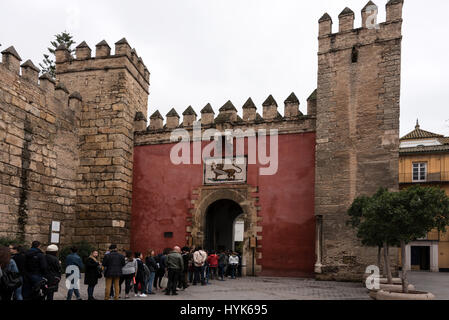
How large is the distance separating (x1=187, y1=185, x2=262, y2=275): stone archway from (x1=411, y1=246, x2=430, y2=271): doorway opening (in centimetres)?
1524

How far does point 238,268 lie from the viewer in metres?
13.3

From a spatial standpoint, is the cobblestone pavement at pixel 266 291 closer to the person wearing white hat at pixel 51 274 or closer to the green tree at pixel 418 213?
the green tree at pixel 418 213

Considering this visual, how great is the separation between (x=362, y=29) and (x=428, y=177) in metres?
14.5

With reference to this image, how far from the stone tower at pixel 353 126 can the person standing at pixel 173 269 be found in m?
4.57

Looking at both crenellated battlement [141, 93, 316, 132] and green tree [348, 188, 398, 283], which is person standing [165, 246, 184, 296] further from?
crenellated battlement [141, 93, 316, 132]

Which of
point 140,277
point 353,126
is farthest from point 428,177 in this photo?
point 140,277

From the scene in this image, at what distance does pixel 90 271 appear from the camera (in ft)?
24.6

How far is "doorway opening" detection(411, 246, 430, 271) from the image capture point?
24.4 metres

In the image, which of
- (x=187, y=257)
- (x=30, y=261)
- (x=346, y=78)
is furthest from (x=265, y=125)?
(x=30, y=261)

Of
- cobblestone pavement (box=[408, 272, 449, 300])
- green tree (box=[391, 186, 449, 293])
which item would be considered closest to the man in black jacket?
green tree (box=[391, 186, 449, 293])

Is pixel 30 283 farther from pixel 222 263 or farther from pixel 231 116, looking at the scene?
pixel 231 116

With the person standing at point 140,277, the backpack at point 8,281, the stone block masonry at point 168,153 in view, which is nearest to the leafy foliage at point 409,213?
the stone block masonry at point 168,153
